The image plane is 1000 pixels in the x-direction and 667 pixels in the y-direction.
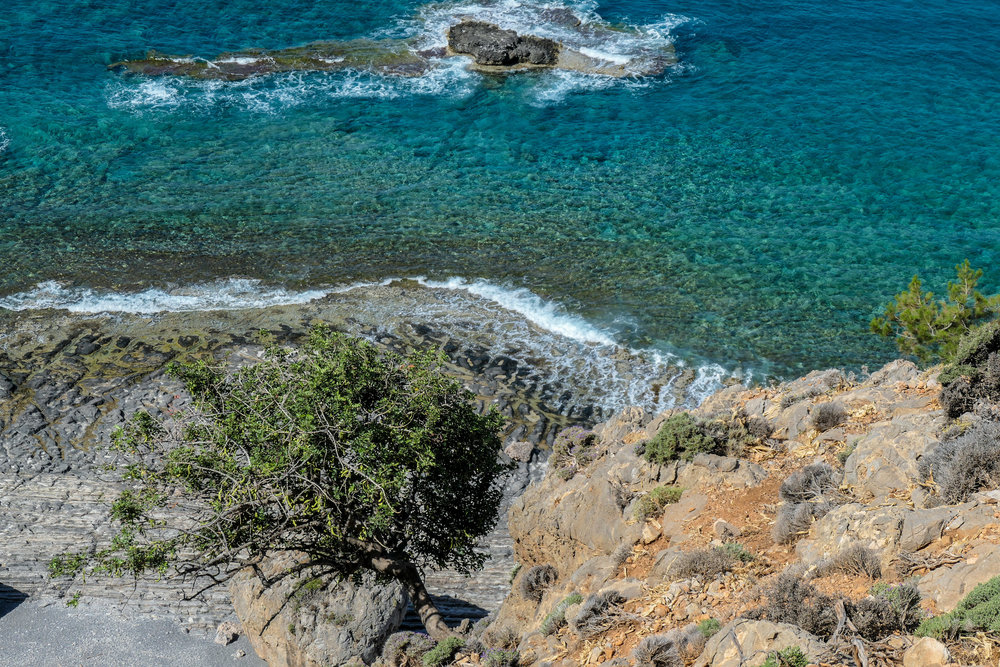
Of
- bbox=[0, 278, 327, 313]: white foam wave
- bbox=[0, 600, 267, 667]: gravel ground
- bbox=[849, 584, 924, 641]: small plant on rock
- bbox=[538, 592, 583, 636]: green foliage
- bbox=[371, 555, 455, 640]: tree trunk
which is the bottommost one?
bbox=[0, 600, 267, 667]: gravel ground

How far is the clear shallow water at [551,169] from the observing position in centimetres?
3588

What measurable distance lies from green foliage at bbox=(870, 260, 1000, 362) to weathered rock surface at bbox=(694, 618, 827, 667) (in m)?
12.4

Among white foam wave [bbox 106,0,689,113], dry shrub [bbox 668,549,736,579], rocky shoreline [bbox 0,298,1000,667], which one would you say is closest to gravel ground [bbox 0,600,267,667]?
rocky shoreline [bbox 0,298,1000,667]

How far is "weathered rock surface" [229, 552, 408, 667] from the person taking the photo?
18.9 m

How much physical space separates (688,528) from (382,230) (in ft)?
88.2

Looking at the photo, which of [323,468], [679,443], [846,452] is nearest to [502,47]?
[679,443]

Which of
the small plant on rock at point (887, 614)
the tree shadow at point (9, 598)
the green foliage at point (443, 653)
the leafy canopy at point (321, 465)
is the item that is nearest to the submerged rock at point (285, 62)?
the tree shadow at point (9, 598)

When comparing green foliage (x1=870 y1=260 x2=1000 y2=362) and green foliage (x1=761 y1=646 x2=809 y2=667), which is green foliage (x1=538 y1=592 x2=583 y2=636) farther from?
green foliage (x1=870 y1=260 x2=1000 y2=362)

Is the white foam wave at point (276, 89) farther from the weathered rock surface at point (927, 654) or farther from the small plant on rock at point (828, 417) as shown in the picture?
the weathered rock surface at point (927, 654)

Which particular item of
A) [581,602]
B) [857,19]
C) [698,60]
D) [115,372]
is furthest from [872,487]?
[857,19]

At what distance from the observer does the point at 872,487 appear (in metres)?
14.6

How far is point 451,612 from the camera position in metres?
22.0

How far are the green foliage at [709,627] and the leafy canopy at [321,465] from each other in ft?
21.1

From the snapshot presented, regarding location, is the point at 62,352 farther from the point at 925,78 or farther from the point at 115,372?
the point at 925,78
